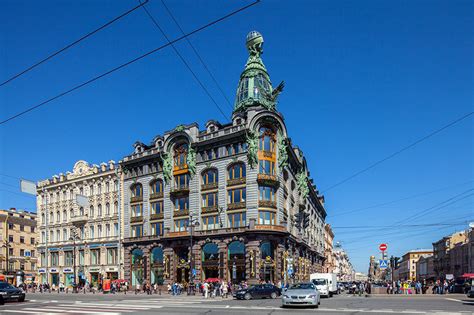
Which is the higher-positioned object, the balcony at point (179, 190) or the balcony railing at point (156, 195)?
the balcony at point (179, 190)

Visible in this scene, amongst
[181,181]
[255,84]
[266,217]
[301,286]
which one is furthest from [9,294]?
[255,84]

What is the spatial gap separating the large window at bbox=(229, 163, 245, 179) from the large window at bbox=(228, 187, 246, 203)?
5.82 feet

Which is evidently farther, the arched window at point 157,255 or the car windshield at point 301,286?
the arched window at point 157,255

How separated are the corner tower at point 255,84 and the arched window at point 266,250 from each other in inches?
784

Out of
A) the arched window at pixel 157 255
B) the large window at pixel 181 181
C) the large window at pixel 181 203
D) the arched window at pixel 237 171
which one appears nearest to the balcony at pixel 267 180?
the arched window at pixel 237 171

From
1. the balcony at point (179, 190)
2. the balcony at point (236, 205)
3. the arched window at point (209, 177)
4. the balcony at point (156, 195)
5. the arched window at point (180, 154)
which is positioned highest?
the arched window at point (180, 154)

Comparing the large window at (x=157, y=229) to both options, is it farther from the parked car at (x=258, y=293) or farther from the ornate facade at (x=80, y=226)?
the parked car at (x=258, y=293)

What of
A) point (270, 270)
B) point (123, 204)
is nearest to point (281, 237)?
point (270, 270)

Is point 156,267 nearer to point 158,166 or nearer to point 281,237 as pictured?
point 158,166

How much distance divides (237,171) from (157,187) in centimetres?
1511

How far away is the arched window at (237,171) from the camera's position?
59.3 meters

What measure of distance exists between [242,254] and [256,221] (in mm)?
4687

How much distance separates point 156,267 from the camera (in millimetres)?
66500

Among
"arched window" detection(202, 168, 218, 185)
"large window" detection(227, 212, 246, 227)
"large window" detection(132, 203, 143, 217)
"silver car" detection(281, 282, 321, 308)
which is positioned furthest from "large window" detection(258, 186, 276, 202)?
"silver car" detection(281, 282, 321, 308)
